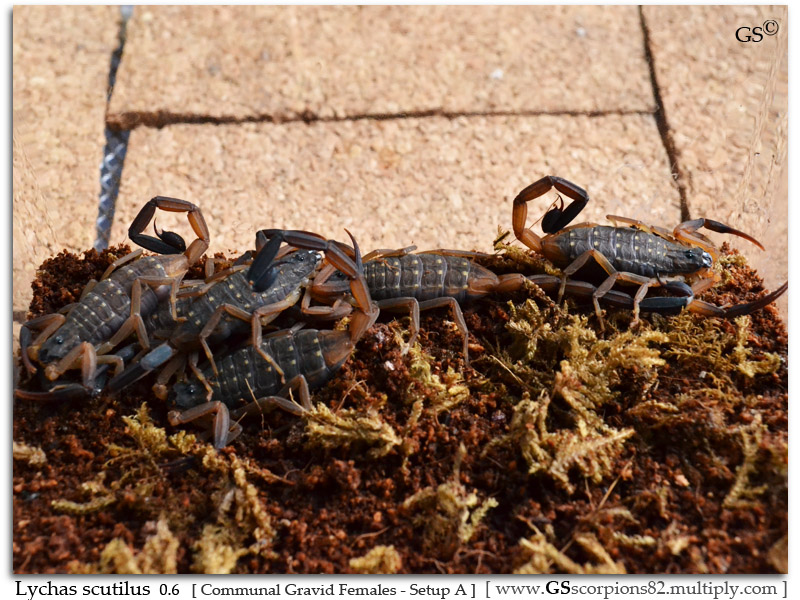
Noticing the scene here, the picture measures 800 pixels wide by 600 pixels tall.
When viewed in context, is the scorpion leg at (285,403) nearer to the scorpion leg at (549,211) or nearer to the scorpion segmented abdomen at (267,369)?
the scorpion segmented abdomen at (267,369)

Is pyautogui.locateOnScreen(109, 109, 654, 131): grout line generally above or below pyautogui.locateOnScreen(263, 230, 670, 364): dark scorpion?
above

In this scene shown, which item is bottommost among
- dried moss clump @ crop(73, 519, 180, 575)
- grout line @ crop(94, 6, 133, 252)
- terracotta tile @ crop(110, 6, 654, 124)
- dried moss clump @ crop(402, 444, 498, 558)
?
dried moss clump @ crop(73, 519, 180, 575)

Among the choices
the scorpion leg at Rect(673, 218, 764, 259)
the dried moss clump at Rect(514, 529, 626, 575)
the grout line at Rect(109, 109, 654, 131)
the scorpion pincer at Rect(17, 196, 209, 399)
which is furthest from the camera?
the grout line at Rect(109, 109, 654, 131)

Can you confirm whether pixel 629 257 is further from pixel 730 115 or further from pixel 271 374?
pixel 730 115

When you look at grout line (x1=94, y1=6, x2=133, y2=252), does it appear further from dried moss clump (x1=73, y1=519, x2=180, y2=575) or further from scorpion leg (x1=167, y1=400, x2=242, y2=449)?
dried moss clump (x1=73, y1=519, x2=180, y2=575)

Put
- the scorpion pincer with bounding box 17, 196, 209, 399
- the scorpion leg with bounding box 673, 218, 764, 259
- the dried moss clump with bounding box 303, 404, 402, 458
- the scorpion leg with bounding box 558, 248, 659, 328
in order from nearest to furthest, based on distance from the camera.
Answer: the dried moss clump with bounding box 303, 404, 402, 458
the scorpion pincer with bounding box 17, 196, 209, 399
the scorpion leg with bounding box 558, 248, 659, 328
the scorpion leg with bounding box 673, 218, 764, 259

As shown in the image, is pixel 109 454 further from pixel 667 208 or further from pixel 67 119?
pixel 667 208

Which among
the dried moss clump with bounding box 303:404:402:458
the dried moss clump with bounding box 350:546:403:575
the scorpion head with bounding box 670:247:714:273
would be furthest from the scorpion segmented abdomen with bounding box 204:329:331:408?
the scorpion head with bounding box 670:247:714:273
